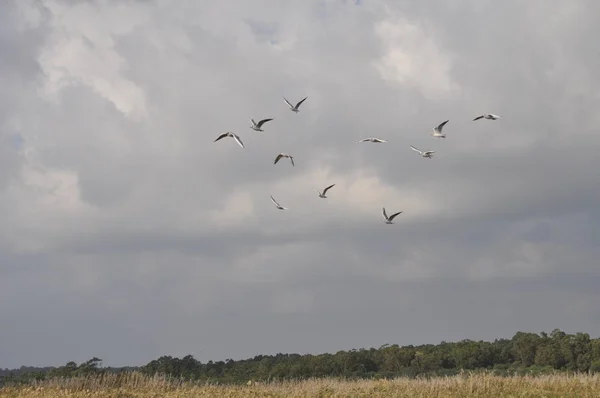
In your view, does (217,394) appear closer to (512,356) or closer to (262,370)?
(262,370)

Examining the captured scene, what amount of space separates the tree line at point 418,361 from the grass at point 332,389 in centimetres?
3372

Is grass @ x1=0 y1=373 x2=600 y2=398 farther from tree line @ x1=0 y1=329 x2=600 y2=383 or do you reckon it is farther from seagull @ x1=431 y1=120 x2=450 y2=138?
tree line @ x1=0 y1=329 x2=600 y2=383

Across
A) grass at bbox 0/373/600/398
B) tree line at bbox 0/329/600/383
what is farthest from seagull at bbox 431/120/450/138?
tree line at bbox 0/329/600/383

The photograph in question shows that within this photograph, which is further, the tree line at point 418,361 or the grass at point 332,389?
the tree line at point 418,361

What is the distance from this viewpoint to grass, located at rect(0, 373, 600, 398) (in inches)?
1389

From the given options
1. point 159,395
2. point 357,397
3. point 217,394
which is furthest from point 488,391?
point 159,395

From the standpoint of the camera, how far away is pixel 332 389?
3666 cm

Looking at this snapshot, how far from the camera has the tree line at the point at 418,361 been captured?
258ft

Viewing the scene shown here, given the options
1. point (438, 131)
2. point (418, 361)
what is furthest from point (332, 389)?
point (418, 361)

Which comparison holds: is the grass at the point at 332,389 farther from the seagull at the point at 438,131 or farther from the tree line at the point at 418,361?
the tree line at the point at 418,361

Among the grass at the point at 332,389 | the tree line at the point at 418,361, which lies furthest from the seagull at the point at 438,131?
the tree line at the point at 418,361

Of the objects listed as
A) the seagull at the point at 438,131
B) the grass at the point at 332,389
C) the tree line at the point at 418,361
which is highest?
the seagull at the point at 438,131

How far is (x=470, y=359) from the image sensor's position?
8481 cm

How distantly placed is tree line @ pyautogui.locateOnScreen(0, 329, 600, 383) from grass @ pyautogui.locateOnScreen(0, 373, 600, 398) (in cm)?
3372
